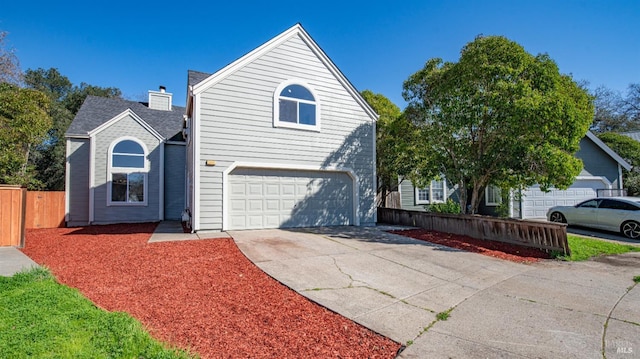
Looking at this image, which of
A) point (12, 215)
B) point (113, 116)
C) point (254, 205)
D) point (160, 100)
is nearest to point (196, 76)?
point (113, 116)

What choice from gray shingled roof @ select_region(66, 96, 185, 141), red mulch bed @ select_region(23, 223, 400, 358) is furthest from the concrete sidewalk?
gray shingled roof @ select_region(66, 96, 185, 141)

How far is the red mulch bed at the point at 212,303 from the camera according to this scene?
9.73ft

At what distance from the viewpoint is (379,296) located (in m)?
4.39

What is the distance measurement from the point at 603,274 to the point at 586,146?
1332 cm

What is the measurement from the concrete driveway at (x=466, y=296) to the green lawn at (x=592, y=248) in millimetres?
373

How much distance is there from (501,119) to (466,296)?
618 centimetres

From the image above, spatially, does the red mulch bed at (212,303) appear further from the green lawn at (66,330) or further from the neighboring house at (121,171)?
the neighboring house at (121,171)

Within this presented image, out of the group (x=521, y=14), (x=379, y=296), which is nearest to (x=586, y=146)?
(x=521, y=14)

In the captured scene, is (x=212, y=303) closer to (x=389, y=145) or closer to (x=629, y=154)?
(x=389, y=145)

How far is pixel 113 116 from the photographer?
1477cm

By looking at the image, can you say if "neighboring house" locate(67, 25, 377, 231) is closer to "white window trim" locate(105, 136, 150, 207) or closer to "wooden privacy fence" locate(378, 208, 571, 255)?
"white window trim" locate(105, 136, 150, 207)

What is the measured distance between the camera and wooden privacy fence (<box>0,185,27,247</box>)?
7.53 m

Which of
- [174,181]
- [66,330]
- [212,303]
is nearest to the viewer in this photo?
[66,330]

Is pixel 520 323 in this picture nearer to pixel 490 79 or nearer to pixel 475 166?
pixel 475 166
